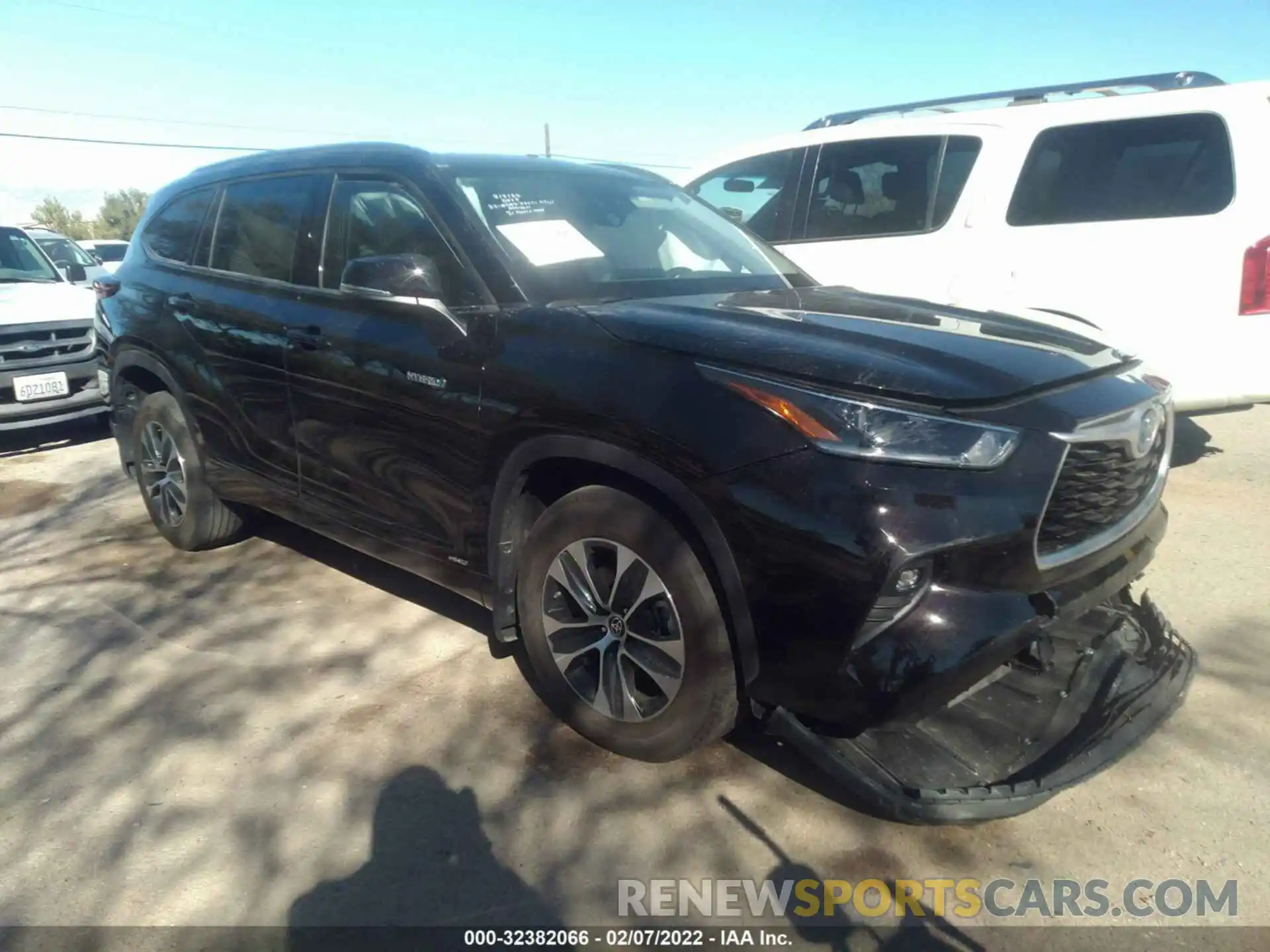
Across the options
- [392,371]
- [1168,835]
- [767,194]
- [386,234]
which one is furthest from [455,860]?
[767,194]

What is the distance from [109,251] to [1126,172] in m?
22.7

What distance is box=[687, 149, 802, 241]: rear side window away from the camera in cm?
691

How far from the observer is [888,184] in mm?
6500

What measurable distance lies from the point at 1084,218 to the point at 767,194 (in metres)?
2.28

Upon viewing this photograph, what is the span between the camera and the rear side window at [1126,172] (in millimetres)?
5262

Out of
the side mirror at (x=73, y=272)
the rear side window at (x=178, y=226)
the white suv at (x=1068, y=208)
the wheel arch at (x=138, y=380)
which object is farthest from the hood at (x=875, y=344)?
the side mirror at (x=73, y=272)

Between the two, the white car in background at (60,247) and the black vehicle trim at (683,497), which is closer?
the black vehicle trim at (683,497)

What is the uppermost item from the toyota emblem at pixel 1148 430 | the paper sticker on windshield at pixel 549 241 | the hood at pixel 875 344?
the paper sticker on windshield at pixel 549 241

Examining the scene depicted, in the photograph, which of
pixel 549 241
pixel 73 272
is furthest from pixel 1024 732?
pixel 73 272

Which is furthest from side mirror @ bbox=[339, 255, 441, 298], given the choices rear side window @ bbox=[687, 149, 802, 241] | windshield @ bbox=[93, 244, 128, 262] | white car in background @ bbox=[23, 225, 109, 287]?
windshield @ bbox=[93, 244, 128, 262]

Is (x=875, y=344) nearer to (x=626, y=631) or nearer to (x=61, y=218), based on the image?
(x=626, y=631)

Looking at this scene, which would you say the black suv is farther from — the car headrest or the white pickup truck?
the white pickup truck

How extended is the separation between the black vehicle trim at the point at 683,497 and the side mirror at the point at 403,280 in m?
0.52

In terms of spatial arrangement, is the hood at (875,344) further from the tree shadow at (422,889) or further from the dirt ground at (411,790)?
the tree shadow at (422,889)
